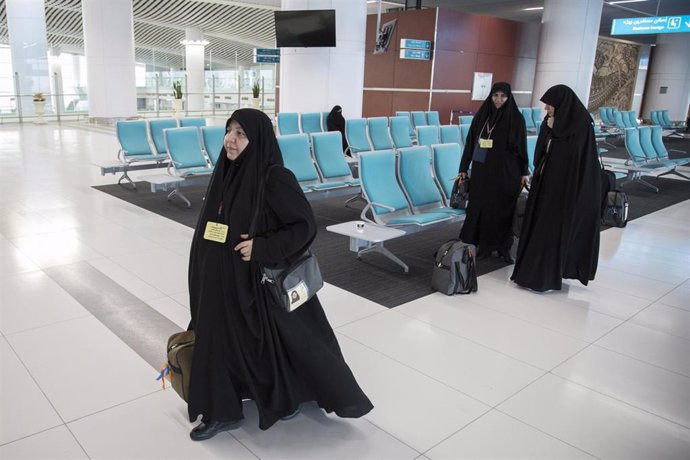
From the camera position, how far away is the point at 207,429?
2.37 meters

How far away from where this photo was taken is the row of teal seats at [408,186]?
4.82 m

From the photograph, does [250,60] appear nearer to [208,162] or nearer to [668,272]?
[208,162]

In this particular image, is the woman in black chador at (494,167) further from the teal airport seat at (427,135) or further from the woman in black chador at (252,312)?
the teal airport seat at (427,135)

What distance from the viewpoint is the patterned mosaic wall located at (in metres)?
22.9

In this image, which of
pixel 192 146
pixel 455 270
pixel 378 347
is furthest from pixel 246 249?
pixel 192 146

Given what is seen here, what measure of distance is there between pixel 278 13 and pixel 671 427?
9459mm

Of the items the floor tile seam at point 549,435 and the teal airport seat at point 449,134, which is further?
the teal airport seat at point 449,134

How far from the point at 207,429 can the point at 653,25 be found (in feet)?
54.1

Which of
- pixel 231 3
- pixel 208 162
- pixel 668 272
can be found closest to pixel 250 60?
pixel 231 3

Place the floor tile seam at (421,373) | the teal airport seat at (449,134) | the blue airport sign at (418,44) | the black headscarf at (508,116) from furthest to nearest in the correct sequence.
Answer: the blue airport sign at (418,44), the teal airport seat at (449,134), the black headscarf at (508,116), the floor tile seam at (421,373)

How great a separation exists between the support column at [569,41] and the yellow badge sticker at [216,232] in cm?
1482

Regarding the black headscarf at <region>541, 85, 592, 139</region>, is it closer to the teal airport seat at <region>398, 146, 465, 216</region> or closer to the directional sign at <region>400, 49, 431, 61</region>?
the teal airport seat at <region>398, 146, 465, 216</region>

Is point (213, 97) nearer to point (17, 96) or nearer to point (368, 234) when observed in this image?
point (17, 96)

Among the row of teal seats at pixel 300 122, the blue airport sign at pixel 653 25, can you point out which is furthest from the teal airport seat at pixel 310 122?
the blue airport sign at pixel 653 25
